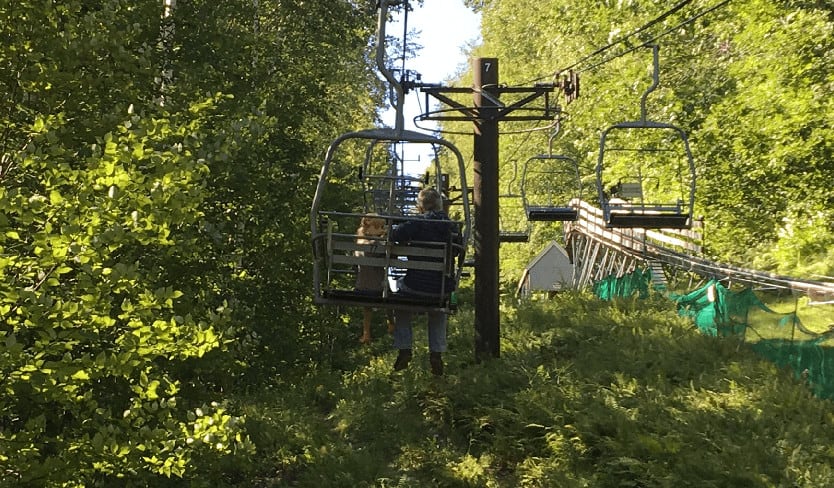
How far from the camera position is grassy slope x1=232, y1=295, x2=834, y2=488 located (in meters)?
7.67

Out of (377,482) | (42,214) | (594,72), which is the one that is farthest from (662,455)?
(594,72)

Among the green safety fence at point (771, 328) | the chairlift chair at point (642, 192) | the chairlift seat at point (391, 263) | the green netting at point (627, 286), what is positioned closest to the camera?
the chairlift seat at point (391, 263)

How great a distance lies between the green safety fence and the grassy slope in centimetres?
21

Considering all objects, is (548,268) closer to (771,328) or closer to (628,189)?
(628,189)

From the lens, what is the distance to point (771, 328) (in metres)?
9.95

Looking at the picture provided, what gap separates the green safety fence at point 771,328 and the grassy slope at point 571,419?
0.21m

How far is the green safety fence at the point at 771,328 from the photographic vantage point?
28.0 feet

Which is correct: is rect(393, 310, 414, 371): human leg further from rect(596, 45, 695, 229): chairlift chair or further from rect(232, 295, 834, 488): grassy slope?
rect(596, 45, 695, 229): chairlift chair

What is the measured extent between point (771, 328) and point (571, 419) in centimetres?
267

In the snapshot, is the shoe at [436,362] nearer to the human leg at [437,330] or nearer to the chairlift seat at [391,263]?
the human leg at [437,330]

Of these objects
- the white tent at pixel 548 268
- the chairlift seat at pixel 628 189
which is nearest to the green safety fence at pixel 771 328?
the chairlift seat at pixel 628 189

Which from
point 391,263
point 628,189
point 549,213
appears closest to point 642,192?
point 628,189

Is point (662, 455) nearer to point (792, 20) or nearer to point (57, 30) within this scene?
point (57, 30)

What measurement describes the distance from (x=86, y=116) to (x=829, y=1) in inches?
462
